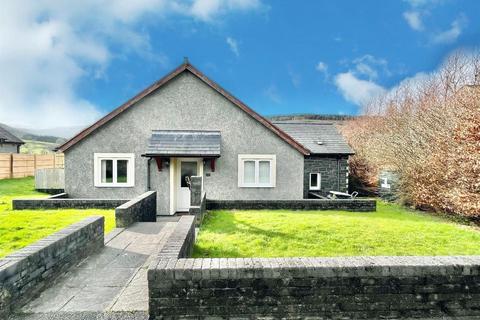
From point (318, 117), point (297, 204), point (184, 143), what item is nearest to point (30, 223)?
point (184, 143)

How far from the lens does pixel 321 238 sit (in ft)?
26.2

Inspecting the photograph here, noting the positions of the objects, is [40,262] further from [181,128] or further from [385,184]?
[385,184]

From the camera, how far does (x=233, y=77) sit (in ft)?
139

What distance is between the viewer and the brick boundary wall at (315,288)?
169 inches

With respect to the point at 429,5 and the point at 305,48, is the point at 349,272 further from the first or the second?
the point at 305,48

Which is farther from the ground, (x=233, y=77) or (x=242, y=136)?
(x=233, y=77)

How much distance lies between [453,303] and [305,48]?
128 ft

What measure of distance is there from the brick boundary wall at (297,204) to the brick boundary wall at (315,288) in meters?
8.37

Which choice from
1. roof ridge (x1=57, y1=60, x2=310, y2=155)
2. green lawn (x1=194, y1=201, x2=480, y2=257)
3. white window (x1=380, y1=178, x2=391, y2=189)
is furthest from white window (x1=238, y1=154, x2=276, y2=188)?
white window (x1=380, y1=178, x2=391, y2=189)

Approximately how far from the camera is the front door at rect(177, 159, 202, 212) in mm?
15656

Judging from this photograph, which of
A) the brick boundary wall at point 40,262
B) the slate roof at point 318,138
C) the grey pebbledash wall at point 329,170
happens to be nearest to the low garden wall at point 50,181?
the brick boundary wall at point 40,262

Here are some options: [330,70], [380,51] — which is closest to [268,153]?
[380,51]

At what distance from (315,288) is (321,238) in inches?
146

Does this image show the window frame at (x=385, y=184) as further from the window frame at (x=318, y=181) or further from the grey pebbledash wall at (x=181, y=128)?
the grey pebbledash wall at (x=181, y=128)
